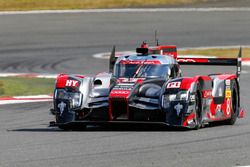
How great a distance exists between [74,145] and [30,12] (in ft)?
101

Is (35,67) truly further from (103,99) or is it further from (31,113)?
(103,99)

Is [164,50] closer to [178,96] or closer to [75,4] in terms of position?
[178,96]

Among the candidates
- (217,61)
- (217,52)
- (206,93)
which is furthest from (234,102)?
(217,52)

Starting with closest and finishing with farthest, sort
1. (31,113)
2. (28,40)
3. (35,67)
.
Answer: (31,113) → (35,67) → (28,40)

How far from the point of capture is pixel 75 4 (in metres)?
45.5

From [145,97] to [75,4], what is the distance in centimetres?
3163

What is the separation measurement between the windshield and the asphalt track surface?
1.00 meters

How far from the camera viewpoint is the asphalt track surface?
36.5 feet

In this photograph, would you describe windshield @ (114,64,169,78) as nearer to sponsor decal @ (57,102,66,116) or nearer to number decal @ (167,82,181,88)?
number decal @ (167,82,181,88)

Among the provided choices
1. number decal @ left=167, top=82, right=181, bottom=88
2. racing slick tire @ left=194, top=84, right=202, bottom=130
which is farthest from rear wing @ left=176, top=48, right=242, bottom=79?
number decal @ left=167, top=82, right=181, bottom=88

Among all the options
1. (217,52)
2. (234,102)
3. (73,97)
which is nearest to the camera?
(73,97)

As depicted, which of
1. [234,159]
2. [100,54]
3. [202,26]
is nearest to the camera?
[234,159]

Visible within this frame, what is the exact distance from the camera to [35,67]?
29.6m

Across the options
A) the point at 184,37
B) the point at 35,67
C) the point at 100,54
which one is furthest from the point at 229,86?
the point at 184,37
